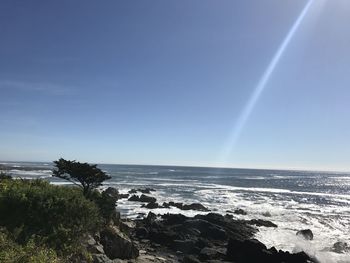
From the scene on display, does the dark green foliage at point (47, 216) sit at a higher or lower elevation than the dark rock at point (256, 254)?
higher

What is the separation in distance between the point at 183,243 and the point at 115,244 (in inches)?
365

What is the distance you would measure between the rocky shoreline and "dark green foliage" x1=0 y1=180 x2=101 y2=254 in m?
1.05

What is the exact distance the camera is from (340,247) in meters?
30.7

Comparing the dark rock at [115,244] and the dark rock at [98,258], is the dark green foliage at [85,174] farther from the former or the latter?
the dark rock at [98,258]

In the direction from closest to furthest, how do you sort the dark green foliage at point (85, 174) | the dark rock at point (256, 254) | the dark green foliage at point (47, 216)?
the dark green foliage at point (47, 216) → the dark rock at point (256, 254) → the dark green foliage at point (85, 174)

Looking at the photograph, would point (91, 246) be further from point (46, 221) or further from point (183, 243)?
point (183, 243)

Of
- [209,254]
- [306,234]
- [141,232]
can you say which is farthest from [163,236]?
[306,234]

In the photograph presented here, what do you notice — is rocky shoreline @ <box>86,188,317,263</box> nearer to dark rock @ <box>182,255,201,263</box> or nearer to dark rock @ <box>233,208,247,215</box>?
dark rock @ <box>182,255,201,263</box>

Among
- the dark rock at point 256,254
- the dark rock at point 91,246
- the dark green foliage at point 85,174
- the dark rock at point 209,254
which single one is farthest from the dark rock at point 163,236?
the dark rock at point 91,246

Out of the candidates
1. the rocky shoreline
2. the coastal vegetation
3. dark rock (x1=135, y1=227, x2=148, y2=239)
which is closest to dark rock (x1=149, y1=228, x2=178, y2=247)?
the rocky shoreline

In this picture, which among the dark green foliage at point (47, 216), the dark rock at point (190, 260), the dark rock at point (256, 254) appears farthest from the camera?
the dark rock at point (256, 254)

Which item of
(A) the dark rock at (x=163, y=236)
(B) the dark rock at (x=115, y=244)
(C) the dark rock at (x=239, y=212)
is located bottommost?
(A) the dark rock at (x=163, y=236)

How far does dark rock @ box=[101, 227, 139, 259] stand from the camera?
64.4 ft

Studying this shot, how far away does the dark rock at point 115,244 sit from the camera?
64.4ft
